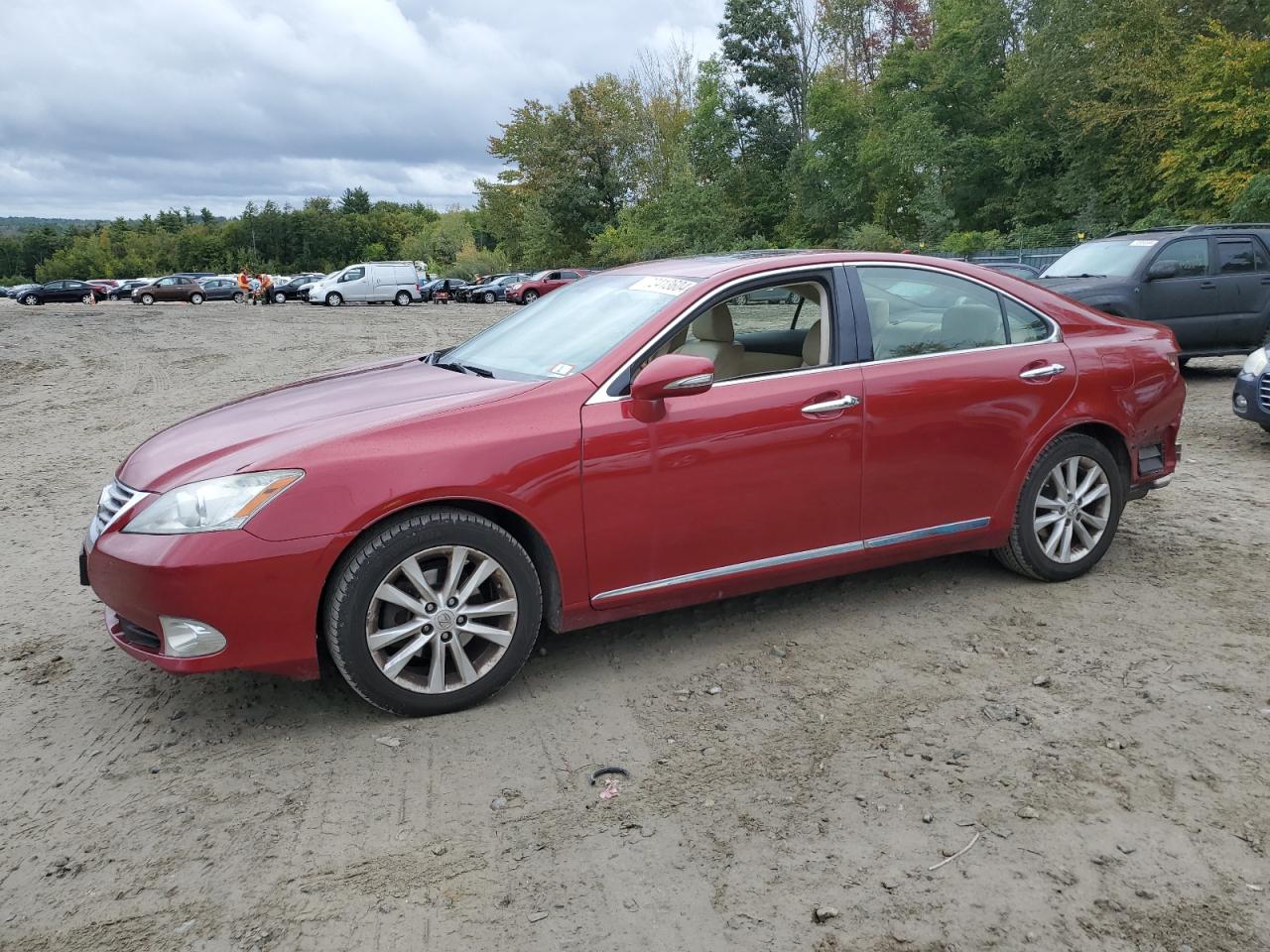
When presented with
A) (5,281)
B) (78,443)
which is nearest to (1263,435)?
(78,443)

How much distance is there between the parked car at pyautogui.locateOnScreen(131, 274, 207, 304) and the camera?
4944cm

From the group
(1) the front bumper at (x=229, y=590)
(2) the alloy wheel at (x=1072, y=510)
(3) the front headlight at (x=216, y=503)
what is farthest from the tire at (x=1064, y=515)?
(3) the front headlight at (x=216, y=503)

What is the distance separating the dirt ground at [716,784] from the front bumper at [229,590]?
340mm

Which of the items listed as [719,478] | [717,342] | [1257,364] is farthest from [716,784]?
[1257,364]

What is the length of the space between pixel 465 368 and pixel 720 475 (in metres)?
1.32

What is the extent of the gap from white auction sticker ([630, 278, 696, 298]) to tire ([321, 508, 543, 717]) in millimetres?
1305

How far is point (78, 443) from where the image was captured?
9438 millimetres

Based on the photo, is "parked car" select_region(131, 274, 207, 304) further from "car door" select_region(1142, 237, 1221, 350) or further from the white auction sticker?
the white auction sticker

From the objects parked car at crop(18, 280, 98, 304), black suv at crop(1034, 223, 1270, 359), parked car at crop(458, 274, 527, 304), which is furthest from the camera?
parked car at crop(18, 280, 98, 304)

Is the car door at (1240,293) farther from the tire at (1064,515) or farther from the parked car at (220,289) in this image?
the parked car at (220,289)

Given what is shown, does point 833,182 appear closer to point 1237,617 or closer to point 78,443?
point 78,443

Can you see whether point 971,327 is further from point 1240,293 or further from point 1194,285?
point 1240,293

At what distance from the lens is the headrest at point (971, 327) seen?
450 cm

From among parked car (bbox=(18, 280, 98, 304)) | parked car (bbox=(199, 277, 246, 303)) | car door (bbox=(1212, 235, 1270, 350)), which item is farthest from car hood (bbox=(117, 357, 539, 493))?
parked car (bbox=(18, 280, 98, 304))
